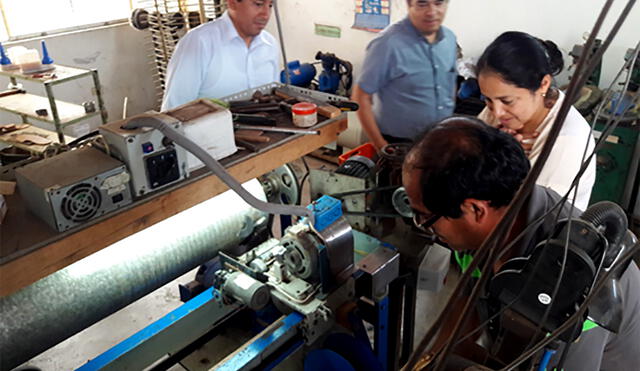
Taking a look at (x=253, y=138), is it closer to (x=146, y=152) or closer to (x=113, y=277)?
(x=146, y=152)

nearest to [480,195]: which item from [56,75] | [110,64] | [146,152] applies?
[146,152]

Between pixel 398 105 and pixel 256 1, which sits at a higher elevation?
pixel 256 1

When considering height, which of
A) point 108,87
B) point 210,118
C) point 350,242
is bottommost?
point 108,87

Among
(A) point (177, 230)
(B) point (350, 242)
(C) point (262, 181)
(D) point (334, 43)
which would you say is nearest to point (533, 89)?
(B) point (350, 242)

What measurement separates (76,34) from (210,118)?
382 centimetres

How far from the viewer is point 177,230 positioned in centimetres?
123

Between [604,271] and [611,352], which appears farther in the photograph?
[611,352]

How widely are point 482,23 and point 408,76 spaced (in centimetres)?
152

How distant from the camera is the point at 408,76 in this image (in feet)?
6.95

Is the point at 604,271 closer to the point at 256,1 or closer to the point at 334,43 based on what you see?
the point at 256,1

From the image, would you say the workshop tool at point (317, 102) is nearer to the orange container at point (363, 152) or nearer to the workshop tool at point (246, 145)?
the workshop tool at point (246, 145)

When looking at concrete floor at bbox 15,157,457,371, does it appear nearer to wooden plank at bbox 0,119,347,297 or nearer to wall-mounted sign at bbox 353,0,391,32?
wooden plank at bbox 0,119,347,297

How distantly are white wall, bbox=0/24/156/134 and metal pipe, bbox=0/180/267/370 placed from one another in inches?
120

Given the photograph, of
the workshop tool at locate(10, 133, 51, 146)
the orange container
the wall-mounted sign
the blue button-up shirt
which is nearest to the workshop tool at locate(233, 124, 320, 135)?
the orange container
